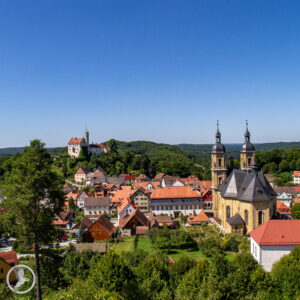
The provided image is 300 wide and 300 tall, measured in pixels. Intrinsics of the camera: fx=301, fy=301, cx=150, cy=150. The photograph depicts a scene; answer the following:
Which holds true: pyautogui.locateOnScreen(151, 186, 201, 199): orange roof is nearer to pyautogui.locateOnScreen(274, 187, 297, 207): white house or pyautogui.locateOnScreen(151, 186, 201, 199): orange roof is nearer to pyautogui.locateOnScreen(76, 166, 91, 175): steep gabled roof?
pyautogui.locateOnScreen(274, 187, 297, 207): white house

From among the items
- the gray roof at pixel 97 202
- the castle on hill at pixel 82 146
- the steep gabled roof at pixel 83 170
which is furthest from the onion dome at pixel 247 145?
the castle on hill at pixel 82 146

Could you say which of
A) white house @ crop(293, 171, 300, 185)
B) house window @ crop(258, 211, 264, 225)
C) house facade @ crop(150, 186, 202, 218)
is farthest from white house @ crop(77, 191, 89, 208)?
white house @ crop(293, 171, 300, 185)

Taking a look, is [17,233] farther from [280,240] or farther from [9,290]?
[280,240]

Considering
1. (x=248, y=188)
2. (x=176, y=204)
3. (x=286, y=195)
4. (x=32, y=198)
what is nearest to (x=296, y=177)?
(x=286, y=195)

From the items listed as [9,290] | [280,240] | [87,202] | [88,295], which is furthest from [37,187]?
[87,202]

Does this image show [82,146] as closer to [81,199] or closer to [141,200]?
[81,199]

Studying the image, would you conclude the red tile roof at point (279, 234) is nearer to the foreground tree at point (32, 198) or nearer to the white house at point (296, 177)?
the foreground tree at point (32, 198)
